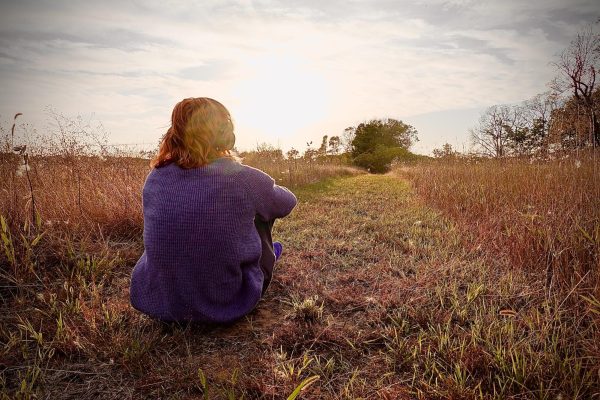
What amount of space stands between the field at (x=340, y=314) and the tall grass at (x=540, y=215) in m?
0.02

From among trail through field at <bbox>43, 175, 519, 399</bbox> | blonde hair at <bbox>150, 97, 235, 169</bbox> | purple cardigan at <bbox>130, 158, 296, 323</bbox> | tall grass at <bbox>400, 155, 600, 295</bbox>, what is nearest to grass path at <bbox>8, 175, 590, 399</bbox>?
trail through field at <bbox>43, 175, 519, 399</bbox>

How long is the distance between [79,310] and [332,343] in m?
1.61

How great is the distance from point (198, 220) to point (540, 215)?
2965mm

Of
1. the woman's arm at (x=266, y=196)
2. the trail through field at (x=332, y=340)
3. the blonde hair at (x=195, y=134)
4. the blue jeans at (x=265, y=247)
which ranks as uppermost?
the blonde hair at (x=195, y=134)

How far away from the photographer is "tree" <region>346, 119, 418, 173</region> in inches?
1299

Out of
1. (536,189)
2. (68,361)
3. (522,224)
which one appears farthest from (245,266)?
(536,189)

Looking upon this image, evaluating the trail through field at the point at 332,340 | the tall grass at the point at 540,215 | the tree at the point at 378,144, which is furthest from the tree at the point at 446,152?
the tree at the point at 378,144

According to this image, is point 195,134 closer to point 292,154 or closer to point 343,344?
point 343,344

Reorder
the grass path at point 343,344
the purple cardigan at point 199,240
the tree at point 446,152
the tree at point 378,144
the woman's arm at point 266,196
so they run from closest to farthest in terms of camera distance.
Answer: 1. the grass path at point 343,344
2. the purple cardigan at point 199,240
3. the woman's arm at point 266,196
4. the tree at point 446,152
5. the tree at point 378,144

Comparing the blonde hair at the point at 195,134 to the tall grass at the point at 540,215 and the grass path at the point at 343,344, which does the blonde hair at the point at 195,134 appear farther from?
the tall grass at the point at 540,215

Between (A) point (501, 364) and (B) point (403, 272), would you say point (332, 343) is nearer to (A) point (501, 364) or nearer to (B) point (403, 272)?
(A) point (501, 364)

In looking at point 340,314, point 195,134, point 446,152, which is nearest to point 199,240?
point 195,134

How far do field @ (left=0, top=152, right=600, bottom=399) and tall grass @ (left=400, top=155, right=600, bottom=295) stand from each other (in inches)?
0.8

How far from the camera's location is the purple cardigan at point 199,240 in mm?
1777
